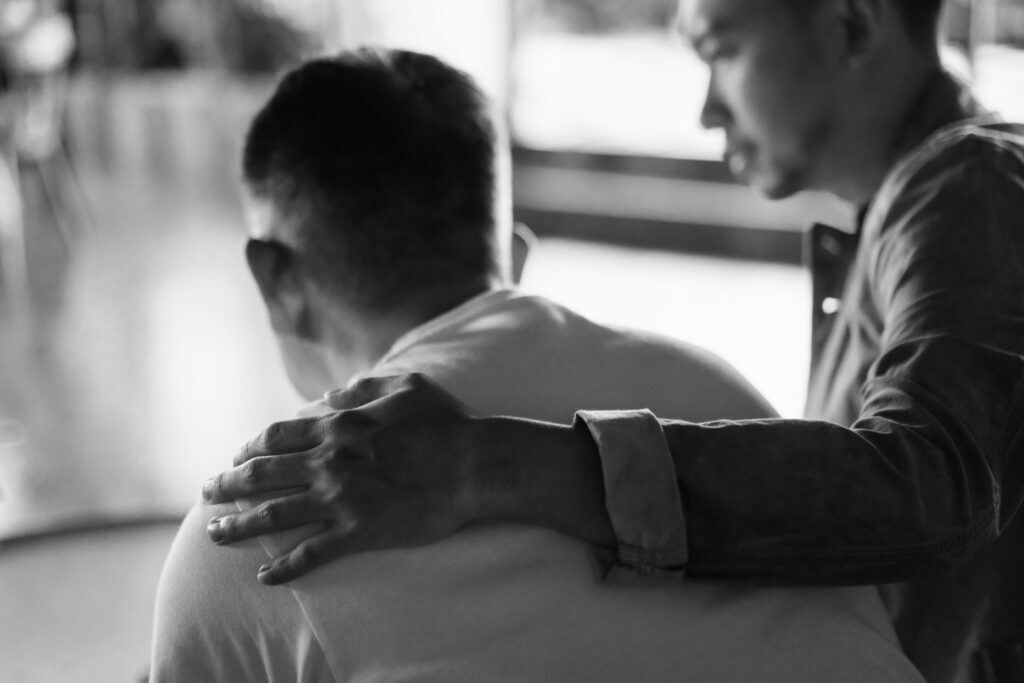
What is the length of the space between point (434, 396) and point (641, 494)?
142 mm

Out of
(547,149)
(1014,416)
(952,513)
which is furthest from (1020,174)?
(547,149)

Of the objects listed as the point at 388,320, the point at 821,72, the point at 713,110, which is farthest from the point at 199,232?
the point at 388,320

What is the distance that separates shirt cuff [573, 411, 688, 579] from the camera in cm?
72

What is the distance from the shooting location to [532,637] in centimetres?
72

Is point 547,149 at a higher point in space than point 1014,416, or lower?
lower

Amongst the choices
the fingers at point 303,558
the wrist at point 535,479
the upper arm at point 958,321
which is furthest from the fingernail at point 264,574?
the upper arm at point 958,321

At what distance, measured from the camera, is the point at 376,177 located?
905 mm

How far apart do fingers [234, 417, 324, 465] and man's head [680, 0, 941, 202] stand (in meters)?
0.70

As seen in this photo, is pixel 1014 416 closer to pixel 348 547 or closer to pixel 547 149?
pixel 348 547

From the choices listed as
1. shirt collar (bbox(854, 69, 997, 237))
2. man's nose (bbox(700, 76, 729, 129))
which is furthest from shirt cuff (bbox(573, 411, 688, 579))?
man's nose (bbox(700, 76, 729, 129))

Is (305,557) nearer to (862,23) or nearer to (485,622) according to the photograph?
(485,622)

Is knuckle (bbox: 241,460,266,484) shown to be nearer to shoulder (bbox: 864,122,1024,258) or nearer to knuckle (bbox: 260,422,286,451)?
knuckle (bbox: 260,422,286,451)

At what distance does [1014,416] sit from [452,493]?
0.43 meters

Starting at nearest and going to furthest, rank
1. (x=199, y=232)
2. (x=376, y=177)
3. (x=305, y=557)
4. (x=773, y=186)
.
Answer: (x=305, y=557) < (x=376, y=177) < (x=773, y=186) < (x=199, y=232)
